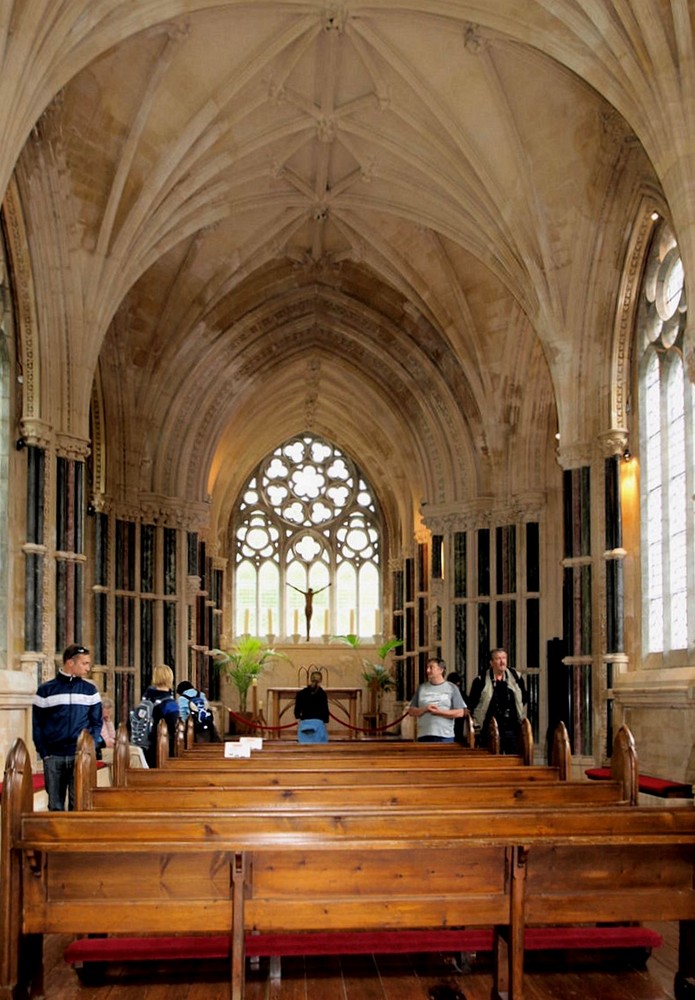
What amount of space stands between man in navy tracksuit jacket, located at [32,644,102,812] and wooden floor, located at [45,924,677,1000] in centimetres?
204

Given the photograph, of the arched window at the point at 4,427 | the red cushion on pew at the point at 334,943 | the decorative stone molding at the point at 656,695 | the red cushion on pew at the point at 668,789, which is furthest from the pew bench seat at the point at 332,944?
the arched window at the point at 4,427

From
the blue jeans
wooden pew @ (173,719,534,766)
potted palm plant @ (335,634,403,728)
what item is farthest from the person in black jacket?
potted palm plant @ (335,634,403,728)

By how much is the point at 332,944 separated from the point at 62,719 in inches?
121

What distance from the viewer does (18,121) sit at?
1083 centimetres

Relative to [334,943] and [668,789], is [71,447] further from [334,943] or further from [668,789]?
[334,943]

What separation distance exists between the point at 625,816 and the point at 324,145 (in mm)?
13411

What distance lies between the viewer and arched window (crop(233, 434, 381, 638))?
98.7ft

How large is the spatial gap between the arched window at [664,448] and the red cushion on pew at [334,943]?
7.02 m

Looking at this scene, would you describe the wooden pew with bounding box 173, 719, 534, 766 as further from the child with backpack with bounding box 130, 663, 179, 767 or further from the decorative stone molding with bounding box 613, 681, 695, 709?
the decorative stone molding with bounding box 613, 681, 695, 709

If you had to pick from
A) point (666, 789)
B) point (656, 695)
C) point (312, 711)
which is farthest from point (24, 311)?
point (666, 789)

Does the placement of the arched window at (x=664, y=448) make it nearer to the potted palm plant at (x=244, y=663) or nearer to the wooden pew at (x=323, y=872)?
the wooden pew at (x=323, y=872)

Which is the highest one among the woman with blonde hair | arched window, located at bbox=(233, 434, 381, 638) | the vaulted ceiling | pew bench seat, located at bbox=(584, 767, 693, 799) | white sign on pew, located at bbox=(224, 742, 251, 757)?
the vaulted ceiling

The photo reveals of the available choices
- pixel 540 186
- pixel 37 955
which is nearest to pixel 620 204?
pixel 540 186

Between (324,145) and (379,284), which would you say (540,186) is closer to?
(324,145)
